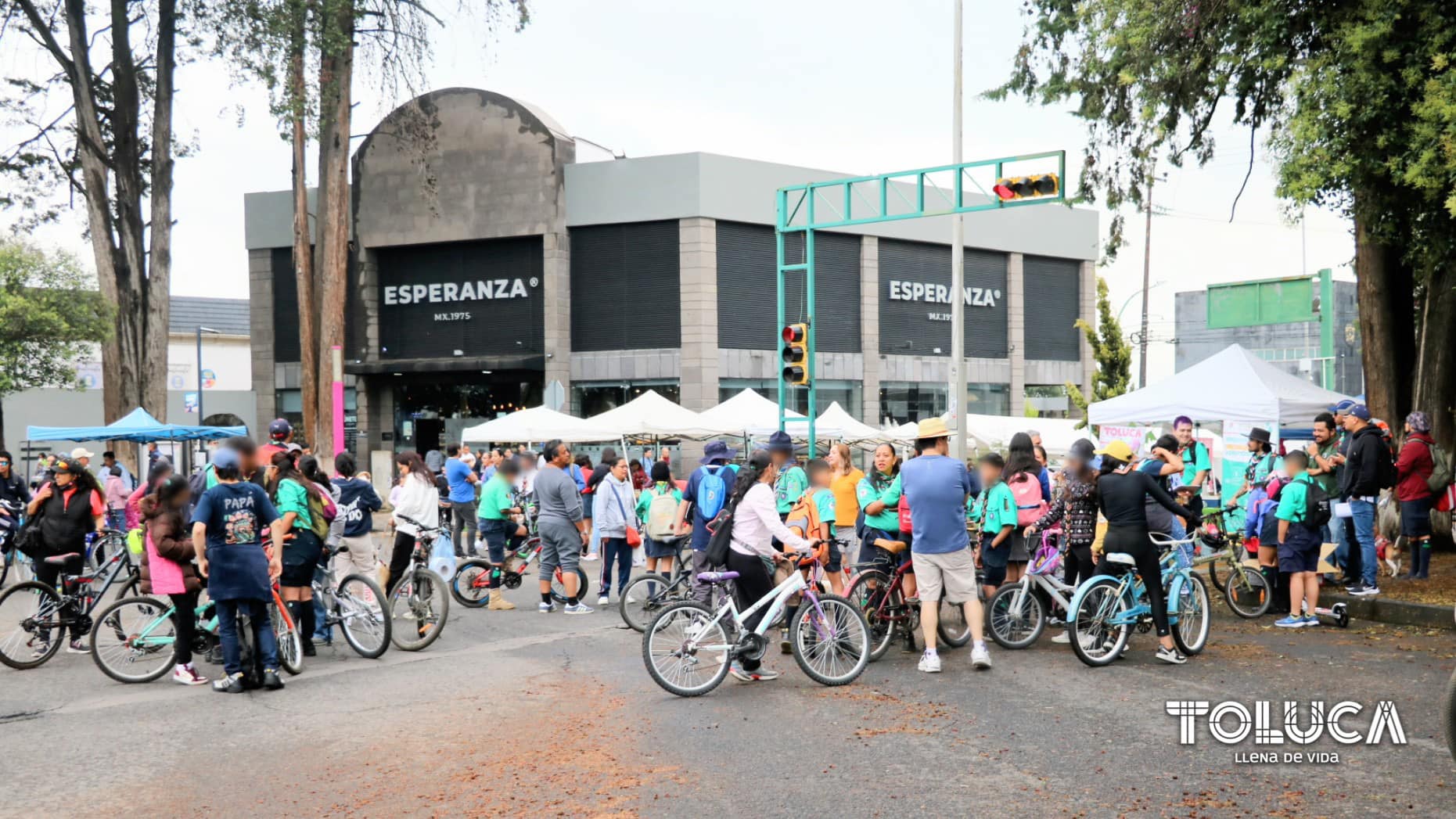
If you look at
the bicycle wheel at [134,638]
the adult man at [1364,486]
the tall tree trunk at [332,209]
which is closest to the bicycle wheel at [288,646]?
the bicycle wheel at [134,638]

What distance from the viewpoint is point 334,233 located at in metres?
32.5

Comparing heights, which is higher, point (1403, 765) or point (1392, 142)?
point (1392, 142)

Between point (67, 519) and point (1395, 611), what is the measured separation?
1236cm

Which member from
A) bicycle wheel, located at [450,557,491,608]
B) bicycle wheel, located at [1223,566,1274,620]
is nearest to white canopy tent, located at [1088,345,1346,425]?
bicycle wheel, located at [1223,566,1274,620]

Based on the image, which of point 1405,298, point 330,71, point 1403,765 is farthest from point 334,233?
point 1403,765

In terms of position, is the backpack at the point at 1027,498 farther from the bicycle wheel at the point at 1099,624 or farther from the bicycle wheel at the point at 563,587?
the bicycle wheel at the point at 563,587

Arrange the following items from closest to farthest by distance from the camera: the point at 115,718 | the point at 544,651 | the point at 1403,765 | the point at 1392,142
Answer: the point at 1403,765
the point at 115,718
the point at 544,651
the point at 1392,142

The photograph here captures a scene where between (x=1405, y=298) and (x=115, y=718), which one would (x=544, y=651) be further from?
(x=1405, y=298)

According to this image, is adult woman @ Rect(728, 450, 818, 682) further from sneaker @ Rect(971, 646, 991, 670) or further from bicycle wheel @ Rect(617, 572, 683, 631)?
bicycle wheel @ Rect(617, 572, 683, 631)

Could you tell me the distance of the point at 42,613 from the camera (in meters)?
11.0

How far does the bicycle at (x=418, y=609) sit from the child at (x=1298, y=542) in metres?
7.54

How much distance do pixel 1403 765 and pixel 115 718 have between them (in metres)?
8.01

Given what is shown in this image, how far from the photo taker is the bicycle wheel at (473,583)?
14.6m

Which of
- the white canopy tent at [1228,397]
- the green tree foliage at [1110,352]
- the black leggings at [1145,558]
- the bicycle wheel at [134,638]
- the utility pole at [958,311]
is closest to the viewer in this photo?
the black leggings at [1145,558]
